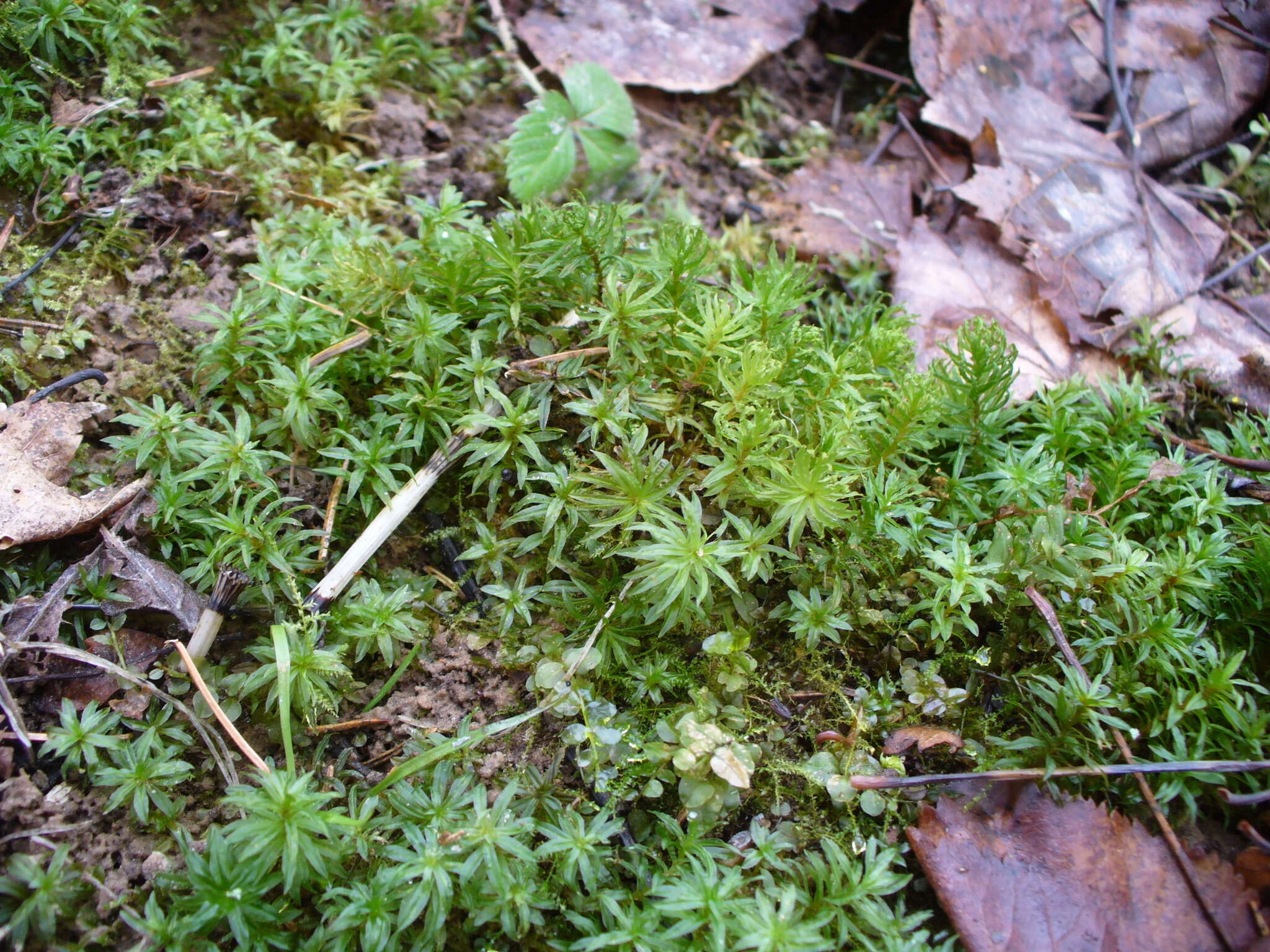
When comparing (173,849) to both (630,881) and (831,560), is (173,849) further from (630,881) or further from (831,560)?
(831,560)

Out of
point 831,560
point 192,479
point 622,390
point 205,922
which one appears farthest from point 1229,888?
point 192,479

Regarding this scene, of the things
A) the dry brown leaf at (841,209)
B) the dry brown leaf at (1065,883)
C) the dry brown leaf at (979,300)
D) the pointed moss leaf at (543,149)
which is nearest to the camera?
the dry brown leaf at (1065,883)

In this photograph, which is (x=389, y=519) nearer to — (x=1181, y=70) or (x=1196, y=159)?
(x=1196, y=159)

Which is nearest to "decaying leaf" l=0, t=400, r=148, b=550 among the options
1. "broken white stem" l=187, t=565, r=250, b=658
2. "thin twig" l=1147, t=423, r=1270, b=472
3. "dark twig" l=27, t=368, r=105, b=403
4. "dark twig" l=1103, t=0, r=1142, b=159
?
"dark twig" l=27, t=368, r=105, b=403

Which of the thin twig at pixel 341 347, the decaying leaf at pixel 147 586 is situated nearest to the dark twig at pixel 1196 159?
the thin twig at pixel 341 347

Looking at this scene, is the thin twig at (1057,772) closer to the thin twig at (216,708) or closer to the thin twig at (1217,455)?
the thin twig at (1217,455)

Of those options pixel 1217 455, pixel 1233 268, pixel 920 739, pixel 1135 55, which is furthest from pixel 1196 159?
pixel 920 739

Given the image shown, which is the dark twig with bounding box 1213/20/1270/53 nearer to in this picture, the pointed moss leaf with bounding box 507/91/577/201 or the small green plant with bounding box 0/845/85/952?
the pointed moss leaf with bounding box 507/91/577/201
